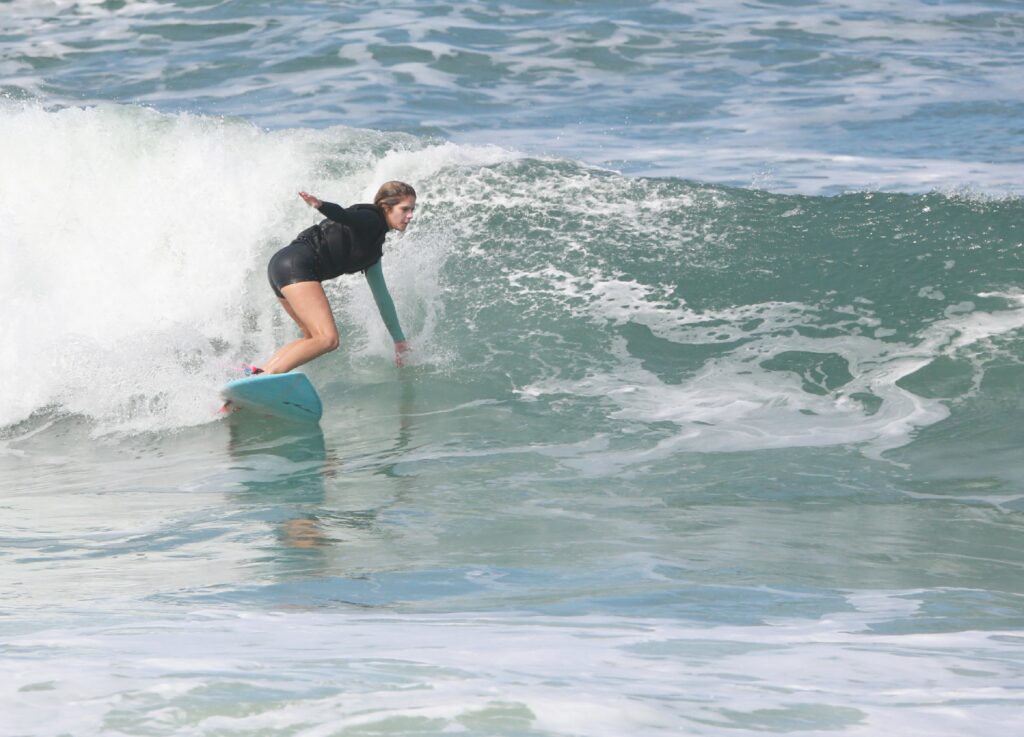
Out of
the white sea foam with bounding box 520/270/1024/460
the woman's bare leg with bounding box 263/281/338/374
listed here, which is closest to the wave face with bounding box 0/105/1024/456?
the white sea foam with bounding box 520/270/1024/460

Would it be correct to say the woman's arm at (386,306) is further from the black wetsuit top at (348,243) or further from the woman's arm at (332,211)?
the woman's arm at (332,211)

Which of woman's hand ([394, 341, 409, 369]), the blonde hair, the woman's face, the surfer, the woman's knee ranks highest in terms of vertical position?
the blonde hair

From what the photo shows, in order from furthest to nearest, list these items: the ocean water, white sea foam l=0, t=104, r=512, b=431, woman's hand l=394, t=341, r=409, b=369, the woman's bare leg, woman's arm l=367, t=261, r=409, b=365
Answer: woman's hand l=394, t=341, r=409, b=369 < white sea foam l=0, t=104, r=512, b=431 < woman's arm l=367, t=261, r=409, b=365 < the woman's bare leg < the ocean water

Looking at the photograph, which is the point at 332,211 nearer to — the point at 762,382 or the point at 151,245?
the point at 762,382

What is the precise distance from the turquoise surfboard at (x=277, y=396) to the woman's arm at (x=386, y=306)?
2.81 ft

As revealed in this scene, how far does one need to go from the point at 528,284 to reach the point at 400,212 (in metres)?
2.28

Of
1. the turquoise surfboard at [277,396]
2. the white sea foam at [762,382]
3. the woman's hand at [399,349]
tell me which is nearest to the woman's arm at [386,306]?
the woman's hand at [399,349]

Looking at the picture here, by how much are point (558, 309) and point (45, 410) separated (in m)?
3.64

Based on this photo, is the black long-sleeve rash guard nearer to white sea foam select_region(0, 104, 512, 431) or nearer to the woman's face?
the woman's face

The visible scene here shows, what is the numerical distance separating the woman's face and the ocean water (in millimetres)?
1229

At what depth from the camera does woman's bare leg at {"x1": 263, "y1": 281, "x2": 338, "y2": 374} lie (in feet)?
25.6

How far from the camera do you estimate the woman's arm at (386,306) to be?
8.26 meters

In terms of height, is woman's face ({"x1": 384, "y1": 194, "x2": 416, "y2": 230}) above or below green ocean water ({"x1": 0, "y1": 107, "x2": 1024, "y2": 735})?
above

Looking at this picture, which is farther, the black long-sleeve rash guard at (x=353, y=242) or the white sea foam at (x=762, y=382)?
the black long-sleeve rash guard at (x=353, y=242)
